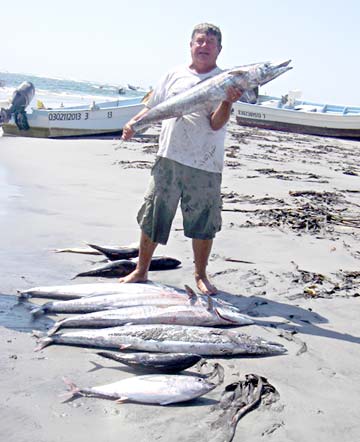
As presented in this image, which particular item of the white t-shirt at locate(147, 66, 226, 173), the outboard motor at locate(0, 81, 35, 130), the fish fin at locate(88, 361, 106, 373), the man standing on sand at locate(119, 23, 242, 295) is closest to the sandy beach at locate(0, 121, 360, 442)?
the fish fin at locate(88, 361, 106, 373)

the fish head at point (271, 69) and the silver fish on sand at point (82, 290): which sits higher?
the fish head at point (271, 69)

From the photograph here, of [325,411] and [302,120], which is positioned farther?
[302,120]

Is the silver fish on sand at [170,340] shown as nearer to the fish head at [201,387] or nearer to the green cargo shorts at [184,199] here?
the fish head at [201,387]

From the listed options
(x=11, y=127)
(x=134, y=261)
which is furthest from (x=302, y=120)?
(x=134, y=261)

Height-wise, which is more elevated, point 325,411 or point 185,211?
point 185,211

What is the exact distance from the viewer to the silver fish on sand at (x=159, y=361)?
150 inches

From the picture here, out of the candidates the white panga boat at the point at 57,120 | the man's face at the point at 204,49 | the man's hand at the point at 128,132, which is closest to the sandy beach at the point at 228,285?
the man's hand at the point at 128,132

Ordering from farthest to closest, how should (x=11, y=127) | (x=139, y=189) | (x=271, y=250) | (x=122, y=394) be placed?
(x=11, y=127), (x=139, y=189), (x=271, y=250), (x=122, y=394)

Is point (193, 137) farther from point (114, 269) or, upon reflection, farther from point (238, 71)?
point (114, 269)

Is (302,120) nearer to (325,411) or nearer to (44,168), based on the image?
(44,168)

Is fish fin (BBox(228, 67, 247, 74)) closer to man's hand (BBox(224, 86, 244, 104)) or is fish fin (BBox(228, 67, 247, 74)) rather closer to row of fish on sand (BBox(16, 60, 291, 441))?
row of fish on sand (BBox(16, 60, 291, 441))

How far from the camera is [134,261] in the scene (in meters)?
6.00

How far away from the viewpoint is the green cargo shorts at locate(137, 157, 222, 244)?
209 inches

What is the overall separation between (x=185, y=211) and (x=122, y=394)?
2.28 meters
